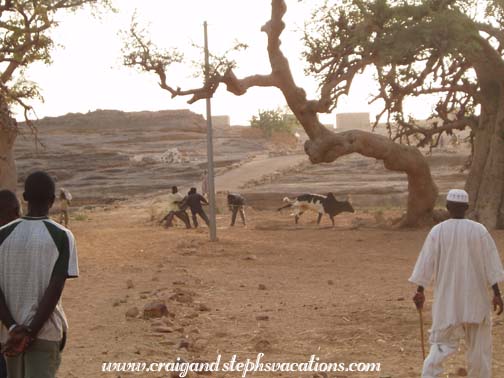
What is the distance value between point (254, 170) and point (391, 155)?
2797 centimetres

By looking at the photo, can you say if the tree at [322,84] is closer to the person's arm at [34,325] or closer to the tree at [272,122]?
the person's arm at [34,325]

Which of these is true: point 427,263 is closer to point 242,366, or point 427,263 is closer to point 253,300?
point 242,366

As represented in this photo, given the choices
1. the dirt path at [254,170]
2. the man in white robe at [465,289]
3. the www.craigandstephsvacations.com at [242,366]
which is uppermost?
the man in white robe at [465,289]

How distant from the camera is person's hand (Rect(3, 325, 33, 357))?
173 inches

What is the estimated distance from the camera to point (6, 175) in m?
24.0

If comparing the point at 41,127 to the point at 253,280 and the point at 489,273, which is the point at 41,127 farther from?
the point at 489,273

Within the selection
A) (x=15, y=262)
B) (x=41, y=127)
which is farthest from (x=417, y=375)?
(x=41, y=127)

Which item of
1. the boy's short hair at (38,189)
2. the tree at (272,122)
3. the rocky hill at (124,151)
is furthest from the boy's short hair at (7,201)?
the tree at (272,122)

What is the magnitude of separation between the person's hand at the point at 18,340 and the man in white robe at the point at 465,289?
9.41 feet

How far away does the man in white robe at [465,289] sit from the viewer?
19.5 feet

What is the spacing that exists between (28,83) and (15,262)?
56.0ft

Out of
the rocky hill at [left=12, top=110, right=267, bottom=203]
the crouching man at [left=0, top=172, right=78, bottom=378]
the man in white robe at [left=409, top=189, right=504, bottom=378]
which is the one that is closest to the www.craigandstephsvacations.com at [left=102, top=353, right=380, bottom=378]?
the man in white robe at [left=409, top=189, right=504, bottom=378]

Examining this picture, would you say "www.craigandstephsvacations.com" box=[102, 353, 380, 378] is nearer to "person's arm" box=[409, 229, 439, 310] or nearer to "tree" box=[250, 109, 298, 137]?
"person's arm" box=[409, 229, 439, 310]

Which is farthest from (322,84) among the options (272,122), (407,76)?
(272,122)
